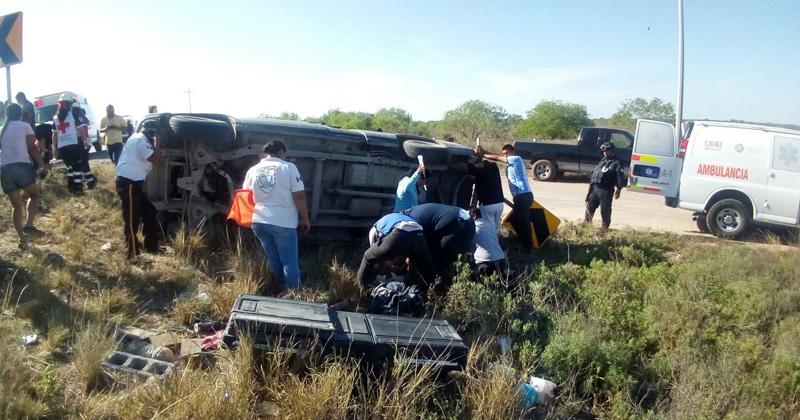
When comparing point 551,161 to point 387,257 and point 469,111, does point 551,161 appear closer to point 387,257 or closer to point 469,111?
point 387,257

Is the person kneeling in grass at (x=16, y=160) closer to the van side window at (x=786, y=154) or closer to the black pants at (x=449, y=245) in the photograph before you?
the black pants at (x=449, y=245)

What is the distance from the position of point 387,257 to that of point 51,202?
5.94m

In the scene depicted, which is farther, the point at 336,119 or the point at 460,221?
the point at 336,119

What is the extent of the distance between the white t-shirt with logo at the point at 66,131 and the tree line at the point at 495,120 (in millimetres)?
17730

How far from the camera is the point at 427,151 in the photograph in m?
7.20

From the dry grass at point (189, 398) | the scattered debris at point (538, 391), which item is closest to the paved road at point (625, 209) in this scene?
the scattered debris at point (538, 391)

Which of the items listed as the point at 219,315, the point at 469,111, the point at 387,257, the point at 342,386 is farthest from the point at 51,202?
the point at 469,111

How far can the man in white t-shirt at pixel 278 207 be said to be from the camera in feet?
18.0

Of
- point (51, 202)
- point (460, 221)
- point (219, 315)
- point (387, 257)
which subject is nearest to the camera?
point (219, 315)

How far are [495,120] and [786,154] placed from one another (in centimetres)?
2626

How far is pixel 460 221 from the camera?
592 centimetres

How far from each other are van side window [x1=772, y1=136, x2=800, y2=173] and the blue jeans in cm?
801

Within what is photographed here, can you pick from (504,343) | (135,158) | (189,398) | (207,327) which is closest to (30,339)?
(207,327)

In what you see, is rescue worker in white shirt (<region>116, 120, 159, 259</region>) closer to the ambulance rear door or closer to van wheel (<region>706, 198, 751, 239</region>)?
the ambulance rear door
